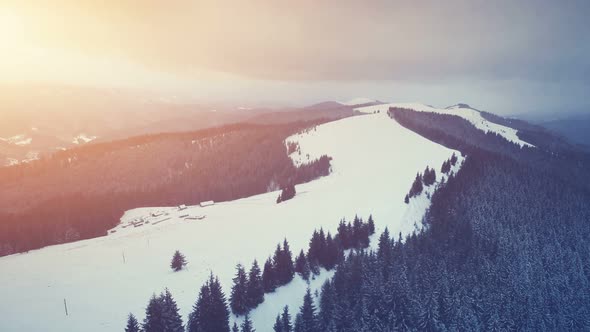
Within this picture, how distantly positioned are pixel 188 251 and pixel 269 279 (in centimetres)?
2392

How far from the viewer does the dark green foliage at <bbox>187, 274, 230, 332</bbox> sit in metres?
38.8

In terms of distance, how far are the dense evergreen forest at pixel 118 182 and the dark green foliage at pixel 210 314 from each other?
6002 cm

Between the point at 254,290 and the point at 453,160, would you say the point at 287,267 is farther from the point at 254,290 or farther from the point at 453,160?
the point at 453,160

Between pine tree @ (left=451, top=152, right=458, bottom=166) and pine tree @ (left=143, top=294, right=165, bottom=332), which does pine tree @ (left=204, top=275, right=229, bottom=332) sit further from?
pine tree @ (left=451, top=152, right=458, bottom=166)

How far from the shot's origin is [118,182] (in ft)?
520

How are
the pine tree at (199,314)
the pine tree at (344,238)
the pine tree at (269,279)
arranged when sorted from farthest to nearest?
the pine tree at (344,238) < the pine tree at (269,279) < the pine tree at (199,314)

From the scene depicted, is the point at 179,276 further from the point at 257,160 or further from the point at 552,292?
the point at 257,160

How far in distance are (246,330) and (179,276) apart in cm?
2288

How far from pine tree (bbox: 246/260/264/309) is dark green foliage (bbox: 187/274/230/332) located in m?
5.73

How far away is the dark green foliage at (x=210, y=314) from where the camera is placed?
38.8 meters

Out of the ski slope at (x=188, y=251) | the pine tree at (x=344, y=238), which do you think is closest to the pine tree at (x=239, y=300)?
the ski slope at (x=188, y=251)

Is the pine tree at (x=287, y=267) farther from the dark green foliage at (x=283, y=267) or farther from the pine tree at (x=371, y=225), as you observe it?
the pine tree at (x=371, y=225)

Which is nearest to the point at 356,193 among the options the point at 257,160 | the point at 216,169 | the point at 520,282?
the point at 520,282

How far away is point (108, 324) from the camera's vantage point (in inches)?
1697
